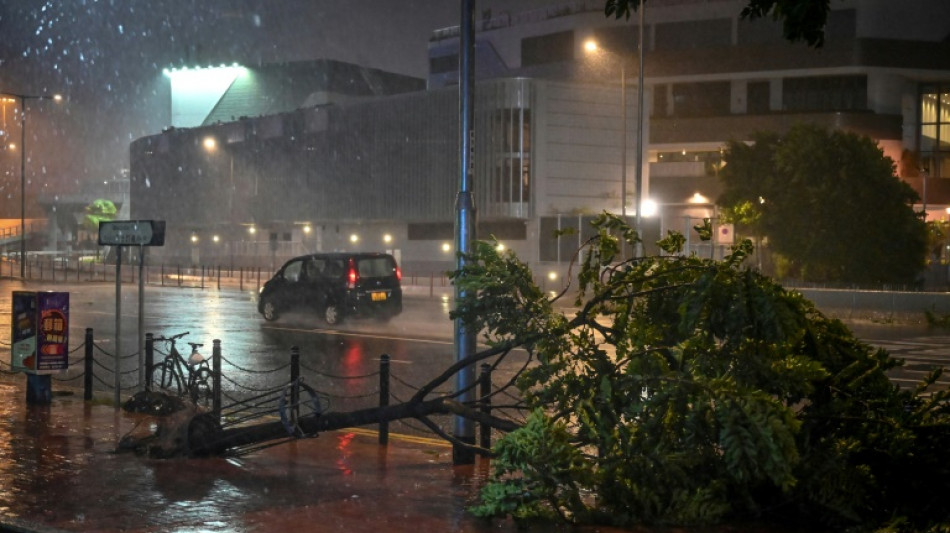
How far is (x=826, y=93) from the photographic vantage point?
62156mm

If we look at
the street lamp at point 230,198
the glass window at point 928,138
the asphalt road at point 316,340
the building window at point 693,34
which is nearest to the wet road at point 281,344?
the asphalt road at point 316,340

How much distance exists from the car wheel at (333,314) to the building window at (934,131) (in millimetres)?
46237

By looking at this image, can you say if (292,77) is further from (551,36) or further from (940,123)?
(940,123)

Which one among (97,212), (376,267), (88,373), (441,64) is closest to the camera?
(88,373)

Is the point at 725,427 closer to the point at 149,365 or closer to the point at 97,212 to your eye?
the point at 149,365

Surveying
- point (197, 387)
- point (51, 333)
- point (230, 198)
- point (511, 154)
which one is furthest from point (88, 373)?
point (230, 198)

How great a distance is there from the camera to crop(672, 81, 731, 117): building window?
65.4 m

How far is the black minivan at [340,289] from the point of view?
26219 millimetres

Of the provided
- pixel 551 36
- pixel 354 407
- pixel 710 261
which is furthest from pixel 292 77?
pixel 710 261

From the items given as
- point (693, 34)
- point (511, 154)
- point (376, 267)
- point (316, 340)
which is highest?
point (693, 34)

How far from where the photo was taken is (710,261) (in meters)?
8.15

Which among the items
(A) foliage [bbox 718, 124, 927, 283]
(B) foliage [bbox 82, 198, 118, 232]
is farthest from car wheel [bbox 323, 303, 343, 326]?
(B) foliage [bbox 82, 198, 118, 232]

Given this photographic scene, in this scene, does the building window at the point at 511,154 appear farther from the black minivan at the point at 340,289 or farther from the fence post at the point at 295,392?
the fence post at the point at 295,392

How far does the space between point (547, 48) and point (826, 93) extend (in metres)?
19.1
